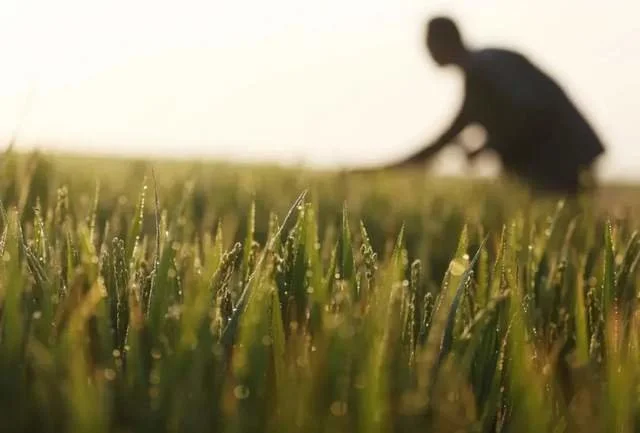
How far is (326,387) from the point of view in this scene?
96cm

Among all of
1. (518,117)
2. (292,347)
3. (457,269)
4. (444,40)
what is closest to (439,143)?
(518,117)

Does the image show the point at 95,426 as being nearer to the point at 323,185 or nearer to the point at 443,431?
the point at 443,431

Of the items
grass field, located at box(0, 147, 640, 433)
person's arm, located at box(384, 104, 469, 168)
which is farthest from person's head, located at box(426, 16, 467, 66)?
grass field, located at box(0, 147, 640, 433)

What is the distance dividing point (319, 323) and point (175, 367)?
0.29 metres

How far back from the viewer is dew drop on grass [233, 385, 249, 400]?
2.92 ft

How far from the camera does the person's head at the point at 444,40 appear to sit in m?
6.36

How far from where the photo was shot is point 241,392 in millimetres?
929

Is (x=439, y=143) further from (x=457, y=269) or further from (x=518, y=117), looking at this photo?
(x=457, y=269)

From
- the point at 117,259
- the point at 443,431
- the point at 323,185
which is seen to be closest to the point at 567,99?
the point at 323,185

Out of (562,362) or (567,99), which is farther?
(567,99)

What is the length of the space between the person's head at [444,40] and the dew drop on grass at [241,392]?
5.56 meters

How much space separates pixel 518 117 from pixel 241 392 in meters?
5.45

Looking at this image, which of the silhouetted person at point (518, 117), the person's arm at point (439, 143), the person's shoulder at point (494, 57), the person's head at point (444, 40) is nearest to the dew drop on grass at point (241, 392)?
the person's arm at point (439, 143)

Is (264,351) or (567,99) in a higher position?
(567,99)
